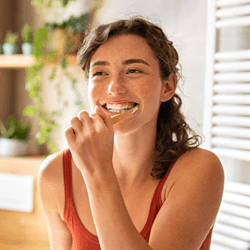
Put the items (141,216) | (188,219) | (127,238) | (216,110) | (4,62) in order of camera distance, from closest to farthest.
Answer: (127,238), (188,219), (141,216), (216,110), (4,62)

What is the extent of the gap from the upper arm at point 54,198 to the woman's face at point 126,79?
9.6 inches

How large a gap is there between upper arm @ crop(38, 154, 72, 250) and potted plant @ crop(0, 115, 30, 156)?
1023 mm

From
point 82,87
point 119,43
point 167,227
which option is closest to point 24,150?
point 82,87

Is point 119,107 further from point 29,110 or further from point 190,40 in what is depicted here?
point 29,110

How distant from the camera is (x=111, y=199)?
68 cm

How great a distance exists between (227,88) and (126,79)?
517mm

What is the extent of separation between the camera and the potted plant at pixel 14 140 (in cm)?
201

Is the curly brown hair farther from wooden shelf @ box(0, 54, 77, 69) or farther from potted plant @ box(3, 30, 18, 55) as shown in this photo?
potted plant @ box(3, 30, 18, 55)

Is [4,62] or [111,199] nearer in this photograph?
[111,199]

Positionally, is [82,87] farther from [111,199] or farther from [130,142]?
[111,199]

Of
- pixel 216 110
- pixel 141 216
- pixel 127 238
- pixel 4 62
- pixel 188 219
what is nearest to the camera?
pixel 127 238

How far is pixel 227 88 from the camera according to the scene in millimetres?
1276

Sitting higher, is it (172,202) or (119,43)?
(119,43)

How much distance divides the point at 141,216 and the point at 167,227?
0.58ft
